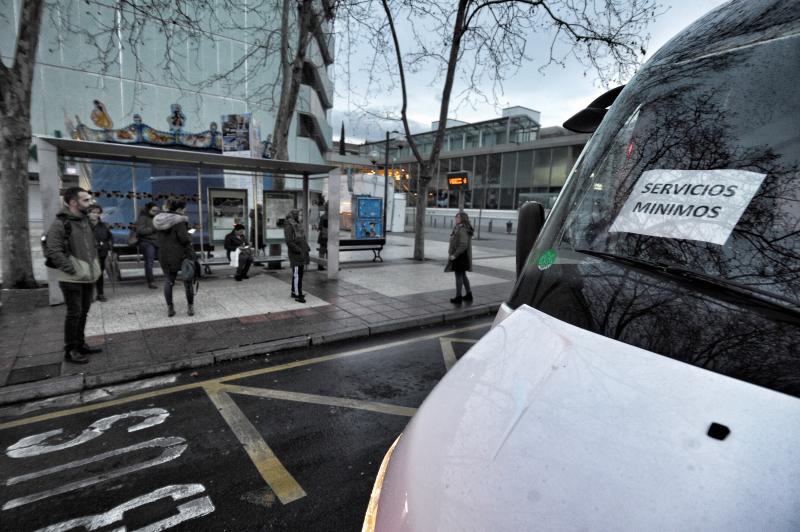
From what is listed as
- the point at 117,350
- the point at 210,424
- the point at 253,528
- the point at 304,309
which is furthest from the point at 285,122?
the point at 253,528

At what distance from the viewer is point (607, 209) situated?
177 cm

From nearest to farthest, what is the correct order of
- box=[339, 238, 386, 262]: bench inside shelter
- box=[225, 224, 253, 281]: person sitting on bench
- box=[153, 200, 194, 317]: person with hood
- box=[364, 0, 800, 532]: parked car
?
box=[364, 0, 800, 532]: parked car
box=[153, 200, 194, 317]: person with hood
box=[225, 224, 253, 281]: person sitting on bench
box=[339, 238, 386, 262]: bench inside shelter

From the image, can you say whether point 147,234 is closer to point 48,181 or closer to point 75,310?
point 48,181

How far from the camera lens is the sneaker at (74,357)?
4762mm

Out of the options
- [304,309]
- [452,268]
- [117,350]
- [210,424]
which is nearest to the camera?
[210,424]

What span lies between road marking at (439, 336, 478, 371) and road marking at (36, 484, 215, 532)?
3105 mm

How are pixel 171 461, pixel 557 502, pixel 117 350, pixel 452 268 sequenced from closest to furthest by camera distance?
pixel 557 502
pixel 171 461
pixel 117 350
pixel 452 268

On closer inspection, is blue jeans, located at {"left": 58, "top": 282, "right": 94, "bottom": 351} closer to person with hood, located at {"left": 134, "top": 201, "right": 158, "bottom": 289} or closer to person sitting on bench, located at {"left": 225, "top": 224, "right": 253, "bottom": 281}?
person with hood, located at {"left": 134, "top": 201, "right": 158, "bottom": 289}

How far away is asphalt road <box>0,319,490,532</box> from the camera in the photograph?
2627 mm

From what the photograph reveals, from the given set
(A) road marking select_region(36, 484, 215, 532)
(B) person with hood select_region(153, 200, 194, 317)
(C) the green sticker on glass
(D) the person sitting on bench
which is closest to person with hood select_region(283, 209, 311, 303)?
(B) person with hood select_region(153, 200, 194, 317)

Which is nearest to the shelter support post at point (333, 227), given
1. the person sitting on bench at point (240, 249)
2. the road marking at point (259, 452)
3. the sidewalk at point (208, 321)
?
the sidewalk at point (208, 321)

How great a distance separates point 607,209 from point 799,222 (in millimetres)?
631

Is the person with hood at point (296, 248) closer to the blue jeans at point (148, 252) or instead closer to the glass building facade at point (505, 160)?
the blue jeans at point (148, 252)

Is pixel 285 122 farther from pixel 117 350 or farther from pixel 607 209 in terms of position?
pixel 607 209
